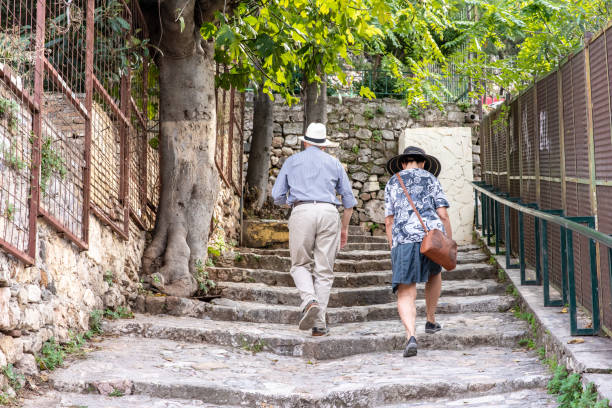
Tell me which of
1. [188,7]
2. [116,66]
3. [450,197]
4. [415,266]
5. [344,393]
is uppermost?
[188,7]

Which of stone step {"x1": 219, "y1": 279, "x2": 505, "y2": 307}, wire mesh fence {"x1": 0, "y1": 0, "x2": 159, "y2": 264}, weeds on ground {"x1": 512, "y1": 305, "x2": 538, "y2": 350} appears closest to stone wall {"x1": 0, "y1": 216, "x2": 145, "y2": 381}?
wire mesh fence {"x1": 0, "y1": 0, "x2": 159, "y2": 264}

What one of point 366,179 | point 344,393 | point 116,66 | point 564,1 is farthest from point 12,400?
point 366,179

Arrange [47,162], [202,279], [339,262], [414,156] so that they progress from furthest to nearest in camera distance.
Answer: [339,262] → [202,279] → [414,156] → [47,162]

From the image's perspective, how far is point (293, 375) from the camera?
540 centimetres

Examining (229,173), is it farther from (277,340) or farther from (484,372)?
(484,372)

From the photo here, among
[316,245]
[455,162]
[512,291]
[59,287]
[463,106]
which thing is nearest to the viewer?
[59,287]

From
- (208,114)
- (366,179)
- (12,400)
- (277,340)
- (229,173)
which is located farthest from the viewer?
(366,179)

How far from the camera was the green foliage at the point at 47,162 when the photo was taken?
514cm

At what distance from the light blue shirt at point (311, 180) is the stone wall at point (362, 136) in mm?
7467

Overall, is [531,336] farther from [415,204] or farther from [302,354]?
[302,354]

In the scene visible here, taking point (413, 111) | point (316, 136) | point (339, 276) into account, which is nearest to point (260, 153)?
point (413, 111)

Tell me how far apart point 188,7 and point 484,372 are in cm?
441

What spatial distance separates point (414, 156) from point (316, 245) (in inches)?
46.5

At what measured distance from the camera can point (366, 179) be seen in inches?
570
